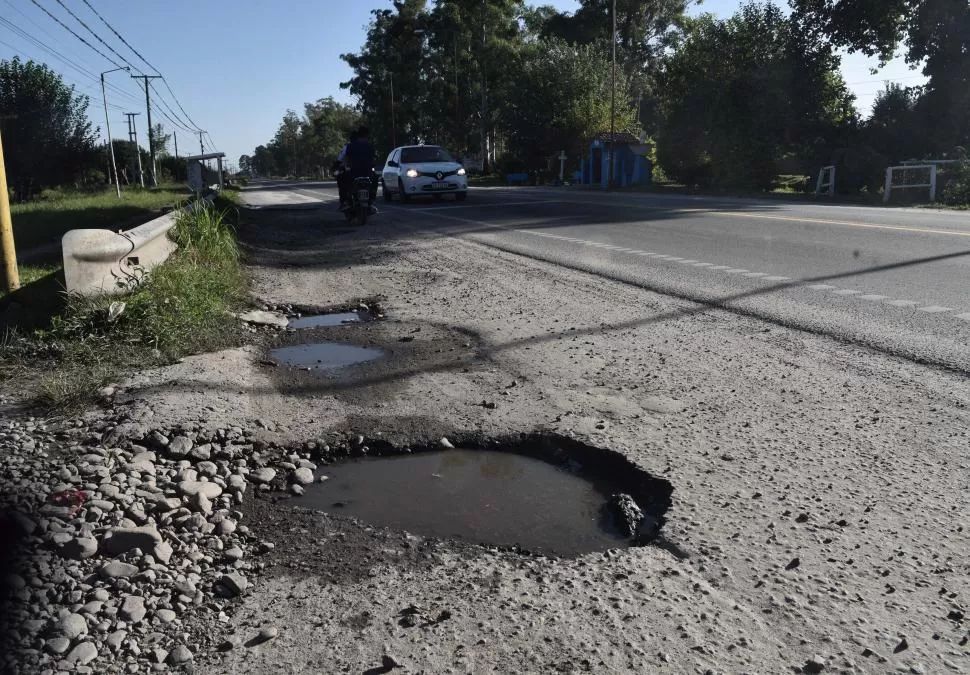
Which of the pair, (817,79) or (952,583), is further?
(817,79)

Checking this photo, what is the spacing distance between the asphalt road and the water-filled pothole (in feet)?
9.24

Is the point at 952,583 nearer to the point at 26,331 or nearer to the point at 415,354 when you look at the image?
the point at 415,354

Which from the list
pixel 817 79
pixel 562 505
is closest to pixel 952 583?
pixel 562 505

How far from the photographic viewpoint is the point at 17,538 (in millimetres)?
2766

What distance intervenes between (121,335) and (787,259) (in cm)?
760

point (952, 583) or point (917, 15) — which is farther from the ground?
point (917, 15)

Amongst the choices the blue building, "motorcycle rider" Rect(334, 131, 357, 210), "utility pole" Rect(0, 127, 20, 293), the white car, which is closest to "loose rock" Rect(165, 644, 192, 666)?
"utility pole" Rect(0, 127, 20, 293)

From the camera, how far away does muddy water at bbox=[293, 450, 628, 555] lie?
3.08m

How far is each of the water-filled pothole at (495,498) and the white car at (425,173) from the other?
19514 millimetres

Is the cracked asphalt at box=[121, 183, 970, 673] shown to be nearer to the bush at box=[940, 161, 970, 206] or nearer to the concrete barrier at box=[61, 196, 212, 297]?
the concrete barrier at box=[61, 196, 212, 297]

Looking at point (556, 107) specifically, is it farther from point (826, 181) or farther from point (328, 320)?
point (328, 320)

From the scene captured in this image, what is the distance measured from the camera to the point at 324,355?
5.79m

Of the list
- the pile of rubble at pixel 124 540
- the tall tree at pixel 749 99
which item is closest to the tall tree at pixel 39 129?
the tall tree at pixel 749 99

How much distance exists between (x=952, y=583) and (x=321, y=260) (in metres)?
9.66
